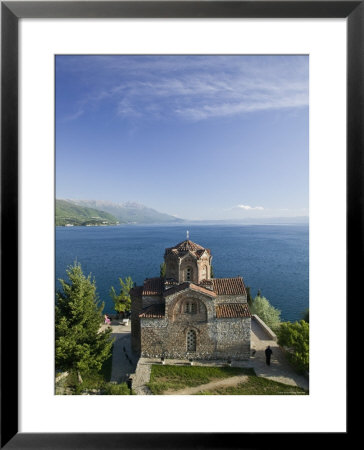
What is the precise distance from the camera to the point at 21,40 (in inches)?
110

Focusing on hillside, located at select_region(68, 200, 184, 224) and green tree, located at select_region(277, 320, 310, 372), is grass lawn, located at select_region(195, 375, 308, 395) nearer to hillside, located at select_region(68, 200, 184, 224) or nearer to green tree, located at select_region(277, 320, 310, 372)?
green tree, located at select_region(277, 320, 310, 372)

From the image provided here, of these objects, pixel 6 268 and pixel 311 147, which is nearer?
pixel 6 268

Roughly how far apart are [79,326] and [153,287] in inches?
94.0

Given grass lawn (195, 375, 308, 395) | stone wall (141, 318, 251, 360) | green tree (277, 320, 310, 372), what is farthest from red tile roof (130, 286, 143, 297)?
green tree (277, 320, 310, 372)

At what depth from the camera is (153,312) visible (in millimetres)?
7043

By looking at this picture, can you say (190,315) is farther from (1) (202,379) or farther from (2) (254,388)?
(2) (254,388)

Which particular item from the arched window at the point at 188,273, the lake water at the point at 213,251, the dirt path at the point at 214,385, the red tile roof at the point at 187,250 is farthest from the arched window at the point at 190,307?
the lake water at the point at 213,251

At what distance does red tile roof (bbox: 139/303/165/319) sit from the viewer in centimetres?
695

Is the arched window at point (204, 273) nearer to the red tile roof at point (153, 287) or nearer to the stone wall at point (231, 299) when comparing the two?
the stone wall at point (231, 299)

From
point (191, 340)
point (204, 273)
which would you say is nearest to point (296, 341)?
point (191, 340)

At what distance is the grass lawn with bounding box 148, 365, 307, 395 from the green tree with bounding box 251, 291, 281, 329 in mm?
3158

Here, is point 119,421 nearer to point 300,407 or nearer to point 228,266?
point 300,407

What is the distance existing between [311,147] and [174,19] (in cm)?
229

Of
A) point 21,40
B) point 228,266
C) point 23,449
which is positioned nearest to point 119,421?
point 23,449
